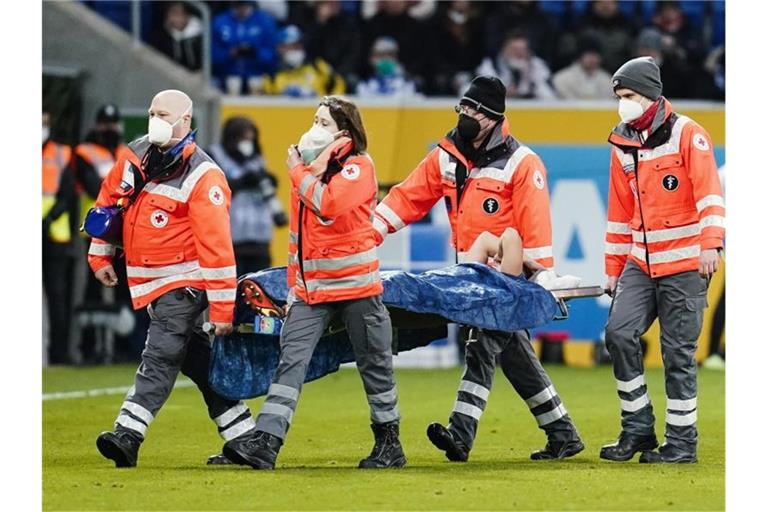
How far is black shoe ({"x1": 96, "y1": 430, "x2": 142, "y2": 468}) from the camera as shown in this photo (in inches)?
379

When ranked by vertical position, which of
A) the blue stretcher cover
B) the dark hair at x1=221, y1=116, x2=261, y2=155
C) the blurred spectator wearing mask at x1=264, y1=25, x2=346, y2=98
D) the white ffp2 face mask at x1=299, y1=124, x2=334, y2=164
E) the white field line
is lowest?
the white field line

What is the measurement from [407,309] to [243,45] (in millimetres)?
10000

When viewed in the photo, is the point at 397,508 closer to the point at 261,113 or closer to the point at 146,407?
the point at 146,407

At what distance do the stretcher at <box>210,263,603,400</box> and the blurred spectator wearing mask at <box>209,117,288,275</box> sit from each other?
7394 mm

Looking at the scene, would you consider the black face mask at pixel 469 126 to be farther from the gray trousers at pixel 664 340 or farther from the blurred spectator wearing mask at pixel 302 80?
the blurred spectator wearing mask at pixel 302 80

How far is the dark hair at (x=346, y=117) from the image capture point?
9430mm

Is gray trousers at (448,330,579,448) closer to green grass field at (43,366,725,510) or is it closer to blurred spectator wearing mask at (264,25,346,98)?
green grass field at (43,366,725,510)

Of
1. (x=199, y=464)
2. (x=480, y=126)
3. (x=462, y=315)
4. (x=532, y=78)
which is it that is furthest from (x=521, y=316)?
(x=532, y=78)

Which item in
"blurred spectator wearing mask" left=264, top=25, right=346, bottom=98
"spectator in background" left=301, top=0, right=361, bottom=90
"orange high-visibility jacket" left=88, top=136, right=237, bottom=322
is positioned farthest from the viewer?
"spectator in background" left=301, top=0, right=361, bottom=90

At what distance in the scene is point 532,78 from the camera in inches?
758

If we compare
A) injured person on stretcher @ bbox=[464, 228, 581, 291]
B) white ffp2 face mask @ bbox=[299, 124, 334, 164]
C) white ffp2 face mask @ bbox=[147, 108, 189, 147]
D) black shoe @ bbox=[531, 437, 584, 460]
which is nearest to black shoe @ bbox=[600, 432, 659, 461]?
black shoe @ bbox=[531, 437, 584, 460]

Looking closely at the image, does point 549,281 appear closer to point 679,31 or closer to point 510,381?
point 510,381

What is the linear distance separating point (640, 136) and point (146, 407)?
3004 mm

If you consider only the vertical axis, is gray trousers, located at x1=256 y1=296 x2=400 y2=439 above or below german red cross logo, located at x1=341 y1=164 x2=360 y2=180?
below
